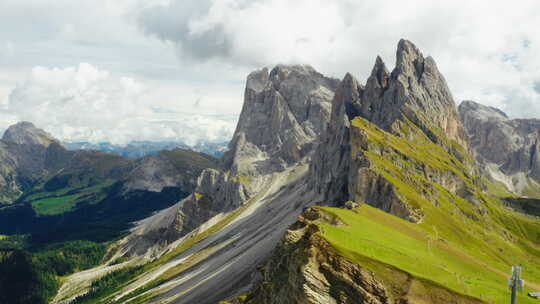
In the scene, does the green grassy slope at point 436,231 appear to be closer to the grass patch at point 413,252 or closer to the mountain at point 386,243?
the grass patch at point 413,252

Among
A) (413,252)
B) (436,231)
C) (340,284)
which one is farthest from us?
(436,231)

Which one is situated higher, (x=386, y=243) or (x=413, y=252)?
(x=386, y=243)

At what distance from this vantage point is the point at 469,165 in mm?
197250

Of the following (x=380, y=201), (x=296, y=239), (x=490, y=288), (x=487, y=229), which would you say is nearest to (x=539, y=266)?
(x=487, y=229)

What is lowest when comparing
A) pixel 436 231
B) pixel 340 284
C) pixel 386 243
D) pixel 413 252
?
pixel 436 231

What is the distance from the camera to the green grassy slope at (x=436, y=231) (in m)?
54.8

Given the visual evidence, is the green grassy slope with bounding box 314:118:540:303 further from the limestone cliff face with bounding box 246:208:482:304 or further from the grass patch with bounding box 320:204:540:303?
the limestone cliff face with bounding box 246:208:482:304

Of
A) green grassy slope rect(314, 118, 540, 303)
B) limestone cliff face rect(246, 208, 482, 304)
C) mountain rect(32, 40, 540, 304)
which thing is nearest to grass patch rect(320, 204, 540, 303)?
green grassy slope rect(314, 118, 540, 303)

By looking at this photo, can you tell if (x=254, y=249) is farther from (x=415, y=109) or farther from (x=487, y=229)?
(x=415, y=109)

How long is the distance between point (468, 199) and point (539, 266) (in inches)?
1594

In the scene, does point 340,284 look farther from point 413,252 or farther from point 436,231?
point 436,231

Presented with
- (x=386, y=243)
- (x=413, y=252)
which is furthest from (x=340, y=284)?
(x=413, y=252)

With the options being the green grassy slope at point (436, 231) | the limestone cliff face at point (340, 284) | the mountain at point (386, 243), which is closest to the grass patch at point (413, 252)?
the green grassy slope at point (436, 231)

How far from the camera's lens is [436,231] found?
310 feet
